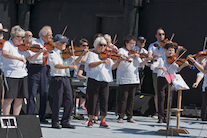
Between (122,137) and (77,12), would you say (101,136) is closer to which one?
(122,137)

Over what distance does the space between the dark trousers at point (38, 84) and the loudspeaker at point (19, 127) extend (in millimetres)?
2196

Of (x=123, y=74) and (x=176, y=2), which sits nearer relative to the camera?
(x=123, y=74)

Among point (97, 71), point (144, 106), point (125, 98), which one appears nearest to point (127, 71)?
point (125, 98)

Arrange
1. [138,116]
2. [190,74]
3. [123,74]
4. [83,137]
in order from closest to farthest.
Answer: [83,137] → [123,74] → [138,116] → [190,74]

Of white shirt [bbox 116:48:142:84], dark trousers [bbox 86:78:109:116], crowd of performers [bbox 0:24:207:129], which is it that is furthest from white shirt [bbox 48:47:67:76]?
white shirt [bbox 116:48:142:84]

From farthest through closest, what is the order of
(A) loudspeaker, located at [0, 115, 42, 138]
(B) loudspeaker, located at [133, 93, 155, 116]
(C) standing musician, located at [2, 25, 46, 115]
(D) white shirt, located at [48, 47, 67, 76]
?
1. (B) loudspeaker, located at [133, 93, 155, 116]
2. (D) white shirt, located at [48, 47, 67, 76]
3. (C) standing musician, located at [2, 25, 46, 115]
4. (A) loudspeaker, located at [0, 115, 42, 138]

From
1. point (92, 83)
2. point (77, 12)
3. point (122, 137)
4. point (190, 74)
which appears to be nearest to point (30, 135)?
point (122, 137)

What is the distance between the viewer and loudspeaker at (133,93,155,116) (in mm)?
8344

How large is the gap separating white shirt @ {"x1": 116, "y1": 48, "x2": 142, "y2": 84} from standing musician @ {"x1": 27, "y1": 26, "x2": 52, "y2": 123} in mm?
1457

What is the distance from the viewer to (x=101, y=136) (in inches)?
222

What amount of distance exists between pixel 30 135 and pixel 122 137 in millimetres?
1651

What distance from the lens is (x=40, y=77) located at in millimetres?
6848

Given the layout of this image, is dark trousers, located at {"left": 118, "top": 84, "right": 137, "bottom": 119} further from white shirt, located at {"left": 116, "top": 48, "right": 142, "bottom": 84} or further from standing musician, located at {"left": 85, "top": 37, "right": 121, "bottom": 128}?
standing musician, located at {"left": 85, "top": 37, "right": 121, "bottom": 128}

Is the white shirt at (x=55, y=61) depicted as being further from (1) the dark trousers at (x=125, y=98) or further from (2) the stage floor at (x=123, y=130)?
(1) the dark trousers at (x=125, y=98)
